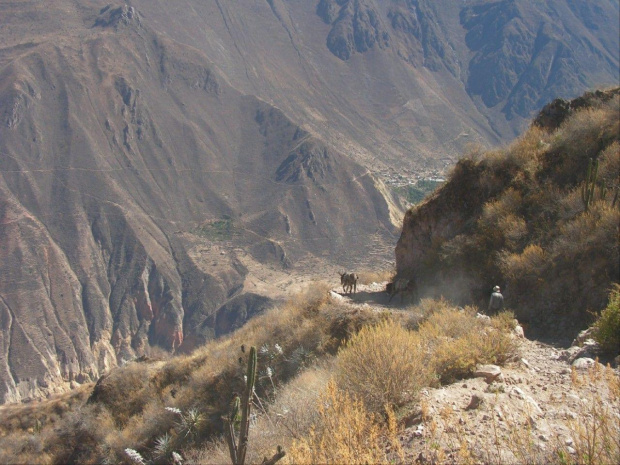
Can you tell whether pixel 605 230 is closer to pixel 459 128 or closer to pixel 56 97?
pixel 56 97

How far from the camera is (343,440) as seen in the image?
4734mm

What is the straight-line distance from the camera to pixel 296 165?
108 m

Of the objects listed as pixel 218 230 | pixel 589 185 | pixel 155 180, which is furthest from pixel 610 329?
pixel 155 180

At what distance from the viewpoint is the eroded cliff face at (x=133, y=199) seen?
6303 cm

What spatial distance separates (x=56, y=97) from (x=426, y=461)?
11456cm

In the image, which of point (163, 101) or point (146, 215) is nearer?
point (146, 215)

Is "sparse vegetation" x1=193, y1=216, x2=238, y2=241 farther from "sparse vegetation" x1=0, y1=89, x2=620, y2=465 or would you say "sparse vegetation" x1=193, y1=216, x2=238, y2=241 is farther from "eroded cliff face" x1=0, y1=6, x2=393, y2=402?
"sparse vegetation" x1=0, y1=89, x2=620, y2=465

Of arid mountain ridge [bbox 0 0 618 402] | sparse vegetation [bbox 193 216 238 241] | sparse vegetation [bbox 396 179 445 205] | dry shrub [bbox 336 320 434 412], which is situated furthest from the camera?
sparse vegetation [bbox 396 179 445 205]

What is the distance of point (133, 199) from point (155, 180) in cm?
969

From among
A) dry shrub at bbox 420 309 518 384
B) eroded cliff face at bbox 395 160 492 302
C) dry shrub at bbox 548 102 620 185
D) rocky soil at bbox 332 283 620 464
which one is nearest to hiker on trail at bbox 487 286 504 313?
dry shrub at bbox 420 309 518 384

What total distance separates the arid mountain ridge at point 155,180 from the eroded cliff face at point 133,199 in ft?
1.00

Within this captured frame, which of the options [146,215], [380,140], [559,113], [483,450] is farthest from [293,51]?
[483,450]

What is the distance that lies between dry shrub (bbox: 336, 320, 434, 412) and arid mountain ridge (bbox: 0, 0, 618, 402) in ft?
178

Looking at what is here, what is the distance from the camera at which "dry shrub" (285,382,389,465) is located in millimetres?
4363
